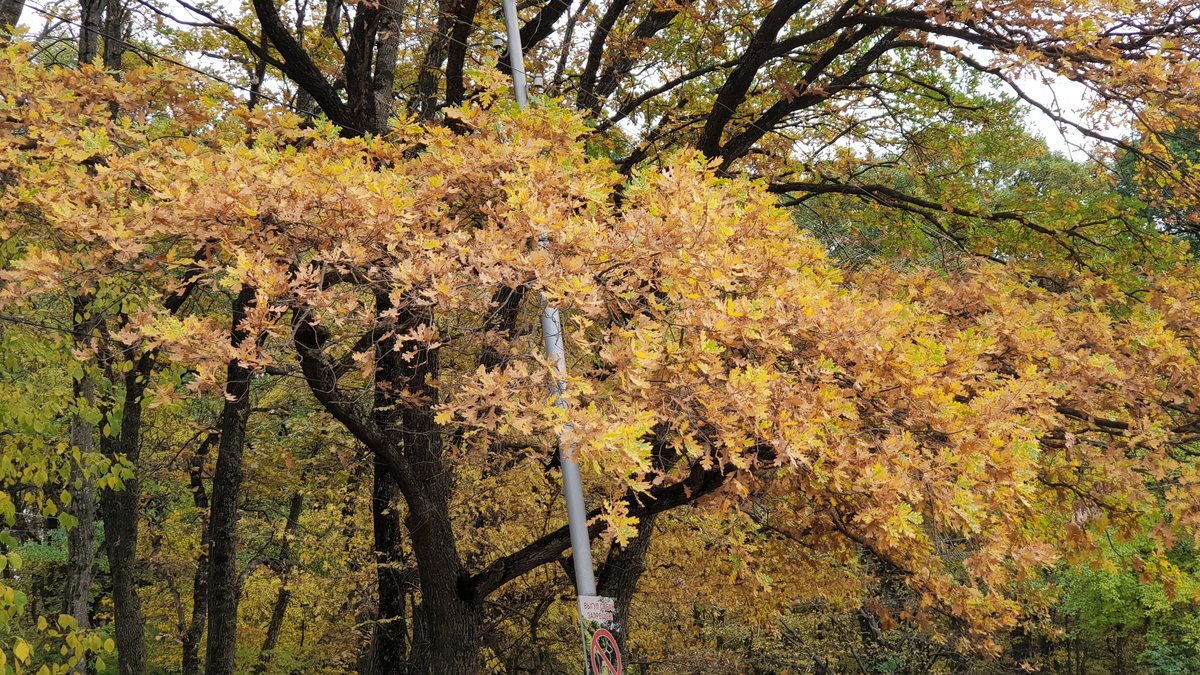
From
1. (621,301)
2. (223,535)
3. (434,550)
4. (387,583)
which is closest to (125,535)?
(223,535)

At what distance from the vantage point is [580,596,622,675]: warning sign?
18.3ft

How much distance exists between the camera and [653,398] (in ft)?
17.7

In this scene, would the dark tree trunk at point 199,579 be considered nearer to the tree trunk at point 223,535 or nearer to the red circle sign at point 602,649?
the tree trunk at point 223,535

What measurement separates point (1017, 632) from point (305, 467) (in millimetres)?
20183

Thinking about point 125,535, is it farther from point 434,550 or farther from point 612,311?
point 612,311

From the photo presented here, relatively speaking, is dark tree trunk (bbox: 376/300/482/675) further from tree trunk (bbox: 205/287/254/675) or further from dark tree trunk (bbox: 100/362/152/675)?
dark tree trunk (bbox: 100/362/152/675)

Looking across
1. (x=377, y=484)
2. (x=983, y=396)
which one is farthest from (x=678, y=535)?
(x=983, y=396)

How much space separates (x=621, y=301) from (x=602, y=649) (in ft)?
6.57

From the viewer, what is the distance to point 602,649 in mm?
5633

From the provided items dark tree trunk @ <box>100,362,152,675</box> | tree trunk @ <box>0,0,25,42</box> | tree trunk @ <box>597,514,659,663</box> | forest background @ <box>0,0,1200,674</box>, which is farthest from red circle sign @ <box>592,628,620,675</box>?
dark tree trunk @ <box>100,362,152,675</box>

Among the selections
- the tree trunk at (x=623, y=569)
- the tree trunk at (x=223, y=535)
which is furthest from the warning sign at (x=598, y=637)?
the tree trunk at (x=223, y=535)

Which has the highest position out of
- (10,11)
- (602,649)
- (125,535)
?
(10,11)

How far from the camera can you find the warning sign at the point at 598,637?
559cm

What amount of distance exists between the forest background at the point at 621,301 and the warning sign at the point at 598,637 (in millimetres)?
492
